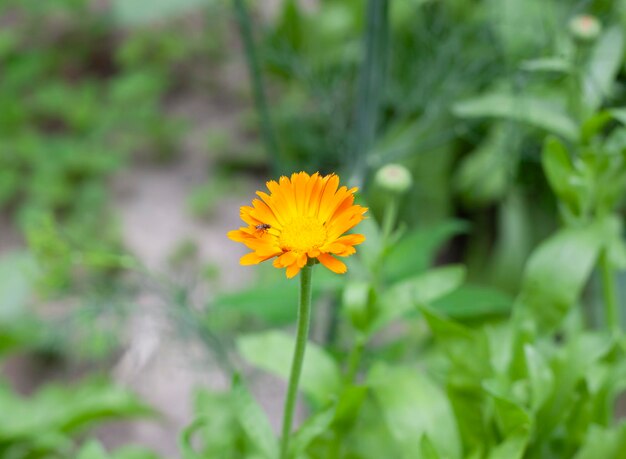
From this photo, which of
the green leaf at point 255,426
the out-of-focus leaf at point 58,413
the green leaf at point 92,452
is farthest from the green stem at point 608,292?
the out-of-focus leaf at point 58,413

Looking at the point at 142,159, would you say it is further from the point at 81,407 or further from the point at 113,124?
the point at 81,407

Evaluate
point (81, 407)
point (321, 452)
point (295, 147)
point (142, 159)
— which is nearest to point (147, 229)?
point (142, 159)

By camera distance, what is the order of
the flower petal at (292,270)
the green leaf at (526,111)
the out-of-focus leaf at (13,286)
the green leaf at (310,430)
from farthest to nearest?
the out-of-focus leaf at (13,286) → the green leaf at (526,111) → the green leaf at (310,430) → the flower petal at (292,270)

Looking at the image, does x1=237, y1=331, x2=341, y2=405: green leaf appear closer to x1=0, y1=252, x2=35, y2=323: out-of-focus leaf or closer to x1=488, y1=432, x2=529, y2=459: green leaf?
x1=488, y1=432, x2=529, y2=459: green leaf

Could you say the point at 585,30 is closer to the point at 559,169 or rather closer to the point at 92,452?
the point at 559,169

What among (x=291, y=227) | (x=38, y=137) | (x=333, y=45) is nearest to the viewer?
(x=291, y=227)

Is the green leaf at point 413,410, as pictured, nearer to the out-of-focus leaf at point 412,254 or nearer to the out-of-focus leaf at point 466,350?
the out-of-focus leaf at point 466,350
